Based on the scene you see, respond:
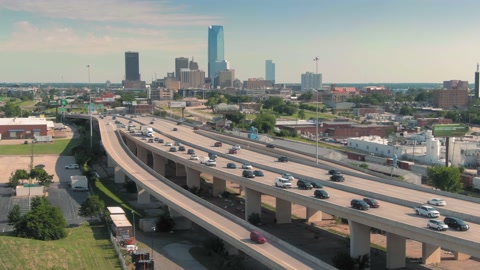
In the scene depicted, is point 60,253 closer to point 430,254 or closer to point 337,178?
point 337,178

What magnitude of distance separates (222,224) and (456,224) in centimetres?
1184

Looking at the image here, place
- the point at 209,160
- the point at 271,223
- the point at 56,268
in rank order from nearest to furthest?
the point at 56,268 → the point at 271,223 → the point at 209,160

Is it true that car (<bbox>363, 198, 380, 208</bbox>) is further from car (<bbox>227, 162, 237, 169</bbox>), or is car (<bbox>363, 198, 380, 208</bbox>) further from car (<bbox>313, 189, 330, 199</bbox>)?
car (<bbox>227, 162, 237, 169</bbox>)

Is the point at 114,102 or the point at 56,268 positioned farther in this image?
the point at 114,102

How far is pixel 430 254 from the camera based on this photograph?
101ft

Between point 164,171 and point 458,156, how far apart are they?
1363 inches

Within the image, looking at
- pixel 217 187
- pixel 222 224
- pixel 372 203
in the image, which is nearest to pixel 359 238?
pixel 372 203

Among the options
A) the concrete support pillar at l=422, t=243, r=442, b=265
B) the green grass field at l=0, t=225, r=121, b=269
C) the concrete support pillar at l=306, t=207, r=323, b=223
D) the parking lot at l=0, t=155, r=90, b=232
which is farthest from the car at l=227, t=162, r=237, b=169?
the concrete support pillar at l=422, t=243, r=442, b=265

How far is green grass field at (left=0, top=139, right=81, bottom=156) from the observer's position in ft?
262

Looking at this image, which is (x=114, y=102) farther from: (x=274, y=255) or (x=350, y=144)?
(x=274, y=255)

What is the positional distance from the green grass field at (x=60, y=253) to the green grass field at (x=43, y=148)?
45.1 meters

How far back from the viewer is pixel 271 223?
39750 millimetres

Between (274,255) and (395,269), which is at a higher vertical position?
(274,255)

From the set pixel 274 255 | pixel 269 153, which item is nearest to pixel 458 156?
pixel 269 153
